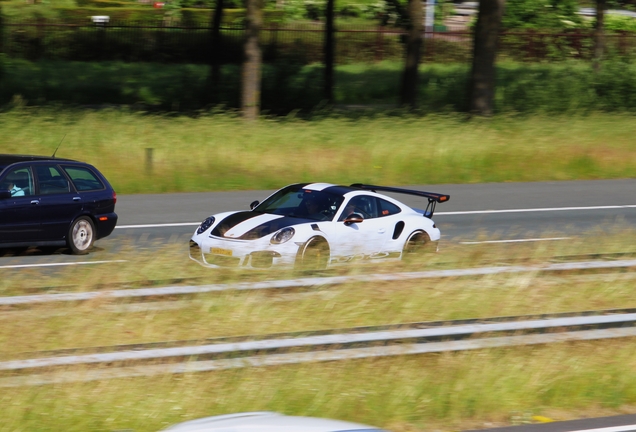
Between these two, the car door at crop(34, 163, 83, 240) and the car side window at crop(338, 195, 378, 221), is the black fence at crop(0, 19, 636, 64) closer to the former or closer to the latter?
the car door at crop(34, 163, 83, 240)

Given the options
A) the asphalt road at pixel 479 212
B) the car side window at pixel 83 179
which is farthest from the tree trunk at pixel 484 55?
the car side window at pixel 83 179

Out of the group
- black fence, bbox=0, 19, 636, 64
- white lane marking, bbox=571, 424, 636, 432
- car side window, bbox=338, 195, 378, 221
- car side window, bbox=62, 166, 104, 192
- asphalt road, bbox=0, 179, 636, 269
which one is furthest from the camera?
black fence, bbox=0, 19, 636, 64

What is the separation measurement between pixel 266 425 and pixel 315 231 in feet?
24.6

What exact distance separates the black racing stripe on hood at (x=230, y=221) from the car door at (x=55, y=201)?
8.97 feet

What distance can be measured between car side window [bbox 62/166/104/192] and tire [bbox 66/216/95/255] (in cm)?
52

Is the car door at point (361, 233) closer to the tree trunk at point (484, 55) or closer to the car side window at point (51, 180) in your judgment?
the car side window at point (51, 180)

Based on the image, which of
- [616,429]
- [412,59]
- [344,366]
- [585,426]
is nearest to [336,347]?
[344,366]

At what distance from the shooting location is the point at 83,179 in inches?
556

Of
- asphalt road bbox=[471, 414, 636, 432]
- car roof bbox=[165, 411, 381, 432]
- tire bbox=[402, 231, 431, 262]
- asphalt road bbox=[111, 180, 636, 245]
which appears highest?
car roof bbox=[165, 411, 381, 432]

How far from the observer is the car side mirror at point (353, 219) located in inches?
483

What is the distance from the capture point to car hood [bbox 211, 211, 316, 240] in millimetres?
11688

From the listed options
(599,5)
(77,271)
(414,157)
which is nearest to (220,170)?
(414,157)

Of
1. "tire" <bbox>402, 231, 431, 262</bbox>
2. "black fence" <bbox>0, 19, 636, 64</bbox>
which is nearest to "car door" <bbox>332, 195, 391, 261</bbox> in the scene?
"tire" <bbox>402, 231, 431, 262</bbox>

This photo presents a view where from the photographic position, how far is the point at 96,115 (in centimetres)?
2452
